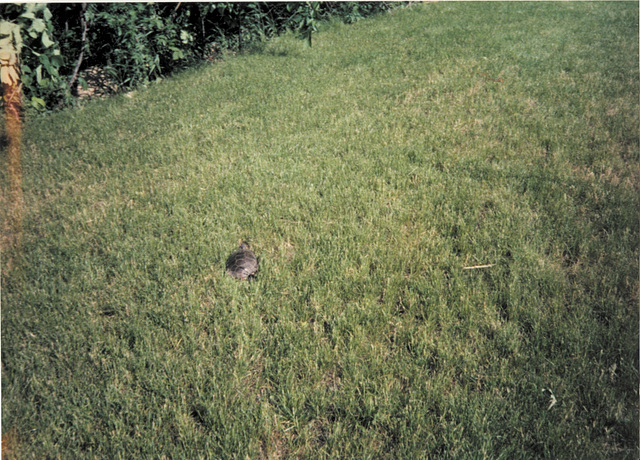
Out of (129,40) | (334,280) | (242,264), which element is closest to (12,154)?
(129,40)

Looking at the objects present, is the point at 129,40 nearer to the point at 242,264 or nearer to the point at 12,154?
the point at 12,154

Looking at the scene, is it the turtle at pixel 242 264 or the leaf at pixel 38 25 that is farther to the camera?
the leaf at pixel 38 25

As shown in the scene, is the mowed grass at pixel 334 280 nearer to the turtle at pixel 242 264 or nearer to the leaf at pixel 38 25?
the turtle at pixel 242 264

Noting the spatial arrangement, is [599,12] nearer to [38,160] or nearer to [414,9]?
[414,9]

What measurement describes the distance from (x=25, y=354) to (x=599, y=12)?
42.0 feet

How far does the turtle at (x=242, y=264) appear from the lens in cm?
274

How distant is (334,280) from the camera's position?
2.70m

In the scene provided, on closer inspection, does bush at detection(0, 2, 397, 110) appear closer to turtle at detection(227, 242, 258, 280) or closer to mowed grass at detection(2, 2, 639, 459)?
mowed grass at detection(2, 2, 639, 459)

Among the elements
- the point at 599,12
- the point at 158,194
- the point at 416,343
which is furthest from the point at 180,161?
the point at 599,12

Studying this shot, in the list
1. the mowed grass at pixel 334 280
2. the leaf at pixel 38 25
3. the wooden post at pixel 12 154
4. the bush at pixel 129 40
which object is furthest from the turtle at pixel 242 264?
the bush at pixel 129 40

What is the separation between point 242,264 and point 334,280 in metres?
0.67

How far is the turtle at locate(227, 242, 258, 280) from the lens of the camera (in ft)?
Answer: 8.99

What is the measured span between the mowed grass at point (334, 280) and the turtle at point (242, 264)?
0.06m

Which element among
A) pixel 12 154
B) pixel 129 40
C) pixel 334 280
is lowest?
pixel 334 280
